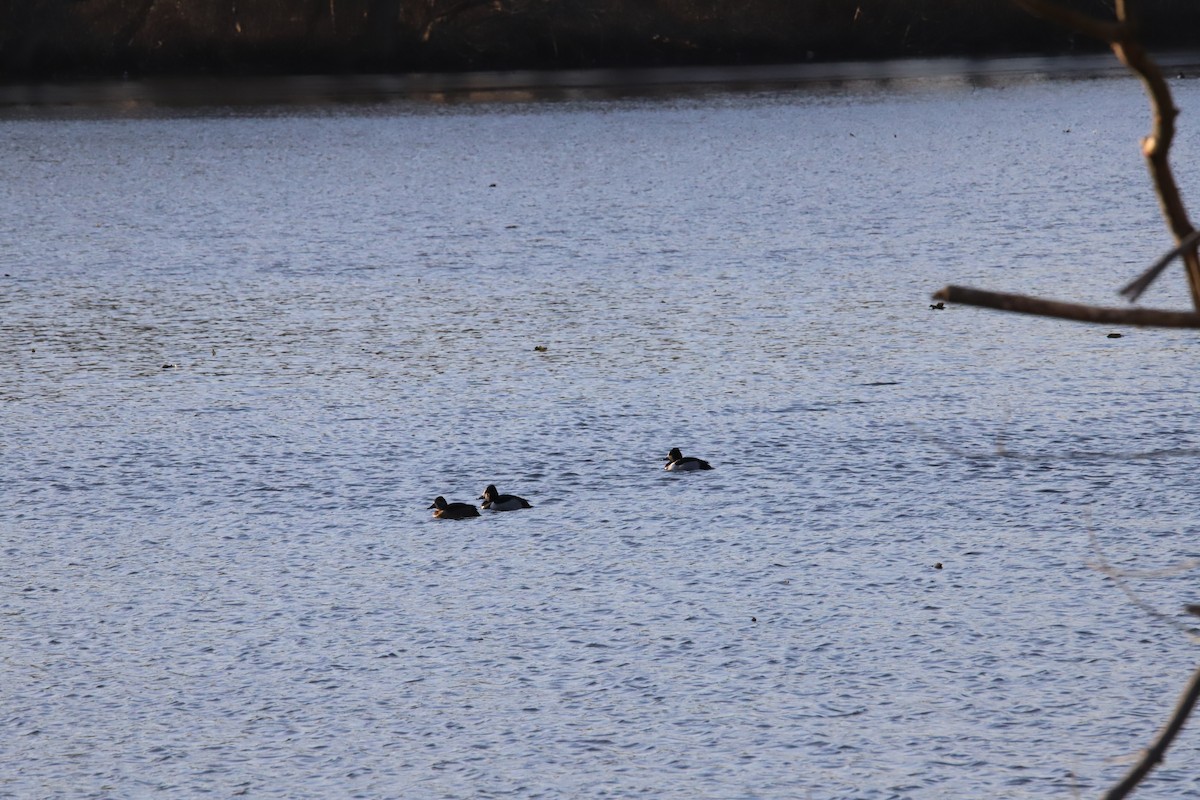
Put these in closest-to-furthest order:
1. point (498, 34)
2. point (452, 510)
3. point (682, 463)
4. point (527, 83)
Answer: point (452, 510) < point (682, 463) < point (527, 83) < point (498, 34)

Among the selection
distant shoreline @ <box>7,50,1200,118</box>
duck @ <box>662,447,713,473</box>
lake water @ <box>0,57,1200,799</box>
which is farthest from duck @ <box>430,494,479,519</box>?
distant shoreline @ <box>7,50,1200,118</box>

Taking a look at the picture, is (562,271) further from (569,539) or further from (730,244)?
(569,539)

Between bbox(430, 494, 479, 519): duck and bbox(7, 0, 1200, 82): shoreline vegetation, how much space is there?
Answer: 32.2 m

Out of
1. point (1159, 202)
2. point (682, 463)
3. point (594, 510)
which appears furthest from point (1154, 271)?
point (682, 463)

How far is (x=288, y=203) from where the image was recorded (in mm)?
14391

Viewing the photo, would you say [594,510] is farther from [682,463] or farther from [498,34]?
[498,34]

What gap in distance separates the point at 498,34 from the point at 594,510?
3252cm

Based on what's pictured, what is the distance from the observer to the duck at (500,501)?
552cm

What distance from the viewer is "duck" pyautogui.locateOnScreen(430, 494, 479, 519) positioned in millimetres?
5445

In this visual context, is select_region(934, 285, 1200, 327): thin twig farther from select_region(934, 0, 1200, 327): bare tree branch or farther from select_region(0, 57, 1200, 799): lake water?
select_region(0, 57, 1200, 799): lake water

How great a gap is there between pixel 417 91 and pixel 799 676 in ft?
89.9

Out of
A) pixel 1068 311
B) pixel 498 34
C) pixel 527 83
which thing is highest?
pixel 498 34

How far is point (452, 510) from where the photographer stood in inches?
215

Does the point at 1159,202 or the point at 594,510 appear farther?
the point at 594,510
